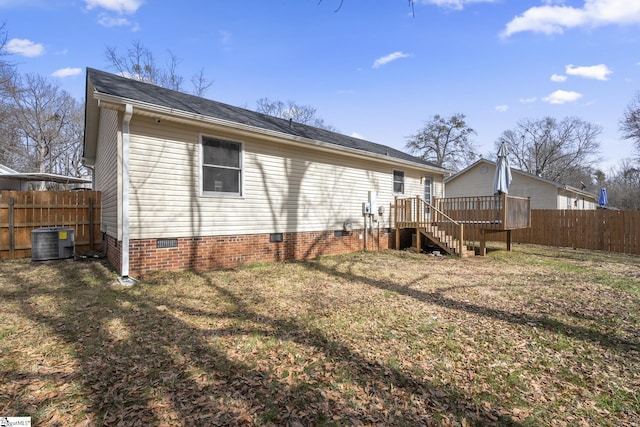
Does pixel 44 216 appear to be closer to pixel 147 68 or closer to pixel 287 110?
pixel 147 68

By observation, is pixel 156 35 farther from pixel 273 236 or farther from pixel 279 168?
pixel 273 236

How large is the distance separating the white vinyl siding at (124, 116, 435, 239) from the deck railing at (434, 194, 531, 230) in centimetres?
256

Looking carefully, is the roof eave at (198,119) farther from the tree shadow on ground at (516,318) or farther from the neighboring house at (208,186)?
the tree shadow on ground at (516,318)

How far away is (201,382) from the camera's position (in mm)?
2732

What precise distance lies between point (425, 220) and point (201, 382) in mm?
9891

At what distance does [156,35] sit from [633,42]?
18337 mm

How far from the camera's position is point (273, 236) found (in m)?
8.34

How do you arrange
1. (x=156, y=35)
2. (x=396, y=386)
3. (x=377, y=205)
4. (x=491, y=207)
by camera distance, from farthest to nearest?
(x=156, y=35) < (x=377, y=205) < (x=491, y=207) < (x=396, y=386)

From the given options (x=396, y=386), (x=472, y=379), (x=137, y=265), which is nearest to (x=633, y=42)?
(x=472, y=379)

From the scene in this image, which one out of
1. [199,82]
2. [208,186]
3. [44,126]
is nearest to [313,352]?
[208,186]

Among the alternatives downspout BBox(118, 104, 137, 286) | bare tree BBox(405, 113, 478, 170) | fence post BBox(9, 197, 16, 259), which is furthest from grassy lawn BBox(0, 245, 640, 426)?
bare tree BBox(405, 113, 478, 170)

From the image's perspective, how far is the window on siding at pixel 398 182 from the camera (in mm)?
12086

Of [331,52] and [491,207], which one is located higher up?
[331,52]

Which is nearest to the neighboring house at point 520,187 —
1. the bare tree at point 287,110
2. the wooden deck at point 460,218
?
the wooden deck at point 460,218
